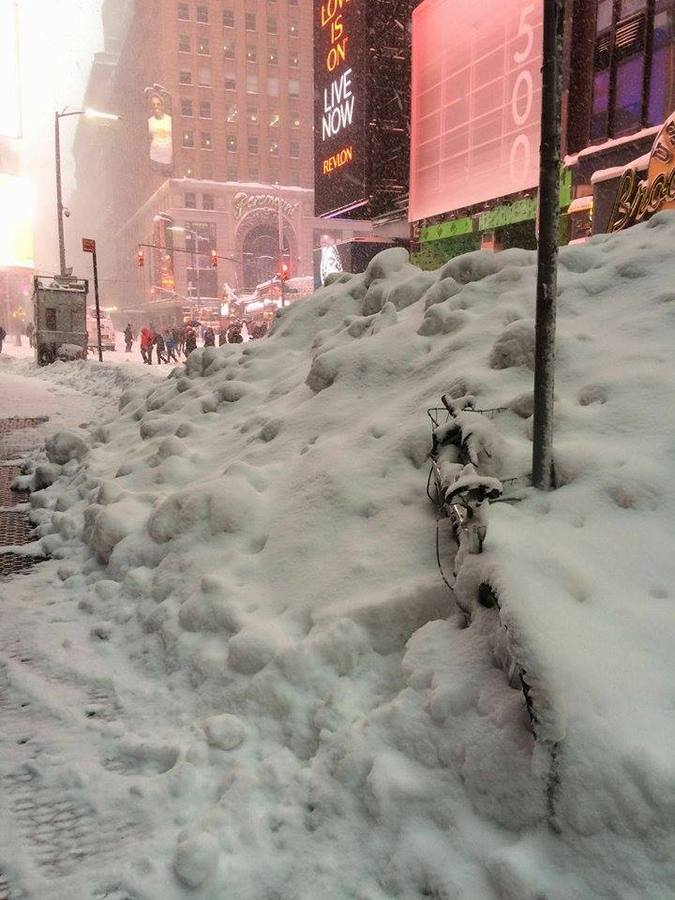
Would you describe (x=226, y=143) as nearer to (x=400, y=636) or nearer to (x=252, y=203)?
(x=252, y=203)

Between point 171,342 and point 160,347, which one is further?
point 171,342

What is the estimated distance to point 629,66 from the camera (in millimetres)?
15336

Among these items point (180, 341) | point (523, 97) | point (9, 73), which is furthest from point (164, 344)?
point (9, 73)

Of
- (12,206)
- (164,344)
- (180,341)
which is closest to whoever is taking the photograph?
(164,344)


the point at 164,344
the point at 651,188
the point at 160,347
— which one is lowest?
the point at 160,347

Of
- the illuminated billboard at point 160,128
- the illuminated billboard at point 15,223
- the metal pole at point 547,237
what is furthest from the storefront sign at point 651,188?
the illuminated billboard at point 160,128

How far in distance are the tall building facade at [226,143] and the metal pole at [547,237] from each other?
67.6 m

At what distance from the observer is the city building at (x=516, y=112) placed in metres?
15.0

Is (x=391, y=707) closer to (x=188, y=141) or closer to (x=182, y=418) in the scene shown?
(x=182, y=418)

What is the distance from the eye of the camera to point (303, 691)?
2436 millimetres

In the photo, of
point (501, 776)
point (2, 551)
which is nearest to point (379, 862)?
point (501, 776)

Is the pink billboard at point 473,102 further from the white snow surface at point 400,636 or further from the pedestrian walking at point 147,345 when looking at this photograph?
the white snow surface at point 400,636

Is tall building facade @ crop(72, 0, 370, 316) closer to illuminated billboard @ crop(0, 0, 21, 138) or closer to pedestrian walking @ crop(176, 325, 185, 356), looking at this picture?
illuminated billboard @ crop(0, 0, 21, 138)

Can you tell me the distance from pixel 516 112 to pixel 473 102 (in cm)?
245
